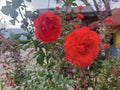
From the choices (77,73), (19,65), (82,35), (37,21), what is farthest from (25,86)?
(82,35)

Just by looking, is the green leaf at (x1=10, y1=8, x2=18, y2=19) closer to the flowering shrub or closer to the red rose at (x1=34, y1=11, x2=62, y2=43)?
the flowering shrub

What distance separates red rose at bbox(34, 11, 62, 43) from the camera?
→ 1.40 metres

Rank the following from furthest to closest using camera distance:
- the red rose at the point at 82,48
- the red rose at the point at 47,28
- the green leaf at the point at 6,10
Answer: the green leaf at the point at 6,10 < the red rose at the point at 47,28 < the red rose at the point at 82,48

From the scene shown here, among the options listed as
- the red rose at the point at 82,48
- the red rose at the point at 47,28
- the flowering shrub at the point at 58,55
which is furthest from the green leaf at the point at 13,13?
the red rose at the point at 82,48

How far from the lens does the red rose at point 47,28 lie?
140cm

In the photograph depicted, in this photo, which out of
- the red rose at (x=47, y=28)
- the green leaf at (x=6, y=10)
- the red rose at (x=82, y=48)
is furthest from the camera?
the green leaf at (x=6, y=10)

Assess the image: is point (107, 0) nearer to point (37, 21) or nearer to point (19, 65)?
point (19, 65)

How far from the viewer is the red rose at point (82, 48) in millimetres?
1270

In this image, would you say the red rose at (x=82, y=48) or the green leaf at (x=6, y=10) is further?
the green leaf at (x=6, y=10)

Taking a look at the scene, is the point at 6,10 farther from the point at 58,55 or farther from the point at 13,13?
the point at 58,55

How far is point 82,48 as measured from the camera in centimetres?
128

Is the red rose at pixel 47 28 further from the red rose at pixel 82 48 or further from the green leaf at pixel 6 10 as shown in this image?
the green leaf at pixel 6 10

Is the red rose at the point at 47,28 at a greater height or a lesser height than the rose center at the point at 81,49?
greater

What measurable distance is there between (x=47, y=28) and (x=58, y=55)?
506 mm
